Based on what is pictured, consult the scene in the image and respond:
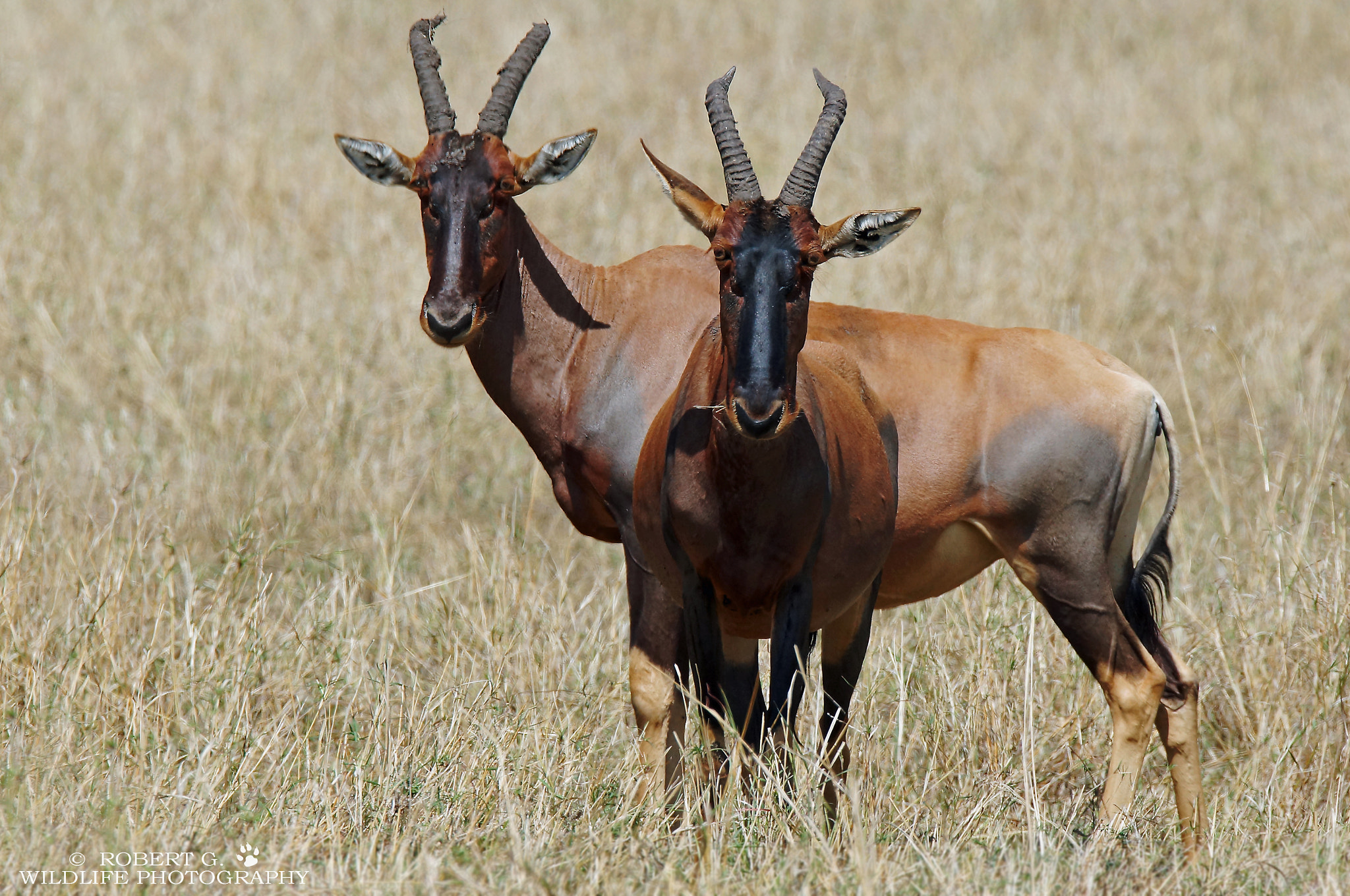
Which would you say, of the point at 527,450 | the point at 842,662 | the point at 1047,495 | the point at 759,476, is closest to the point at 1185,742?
the point at 1047,495

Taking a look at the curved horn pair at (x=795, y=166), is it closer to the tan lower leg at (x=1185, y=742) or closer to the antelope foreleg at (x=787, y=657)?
the antelope foreleg at (x=787, y=657)

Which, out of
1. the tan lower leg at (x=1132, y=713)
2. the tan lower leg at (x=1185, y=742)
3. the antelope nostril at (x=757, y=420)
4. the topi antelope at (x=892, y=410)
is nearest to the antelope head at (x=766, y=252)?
the antelope nostril at (x=757, y=420)

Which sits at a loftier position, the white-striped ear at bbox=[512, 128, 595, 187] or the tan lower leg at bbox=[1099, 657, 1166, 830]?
the white-striped ear at bbox=[512, 128, 595, 187]

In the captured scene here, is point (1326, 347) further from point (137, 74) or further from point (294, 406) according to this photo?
point (137, 74)

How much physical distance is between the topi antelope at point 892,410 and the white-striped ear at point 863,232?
928mm

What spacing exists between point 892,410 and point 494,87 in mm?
2157

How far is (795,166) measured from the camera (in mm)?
4926

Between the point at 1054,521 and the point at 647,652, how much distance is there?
5.71 feet

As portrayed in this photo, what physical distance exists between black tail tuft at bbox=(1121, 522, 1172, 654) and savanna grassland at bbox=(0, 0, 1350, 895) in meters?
0.43

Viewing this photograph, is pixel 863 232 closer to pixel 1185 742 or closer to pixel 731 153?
pixel 731 153

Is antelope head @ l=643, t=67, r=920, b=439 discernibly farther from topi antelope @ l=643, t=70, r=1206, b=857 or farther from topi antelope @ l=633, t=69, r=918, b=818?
topi antelope @ l=643, t=70, r=1206, b=857

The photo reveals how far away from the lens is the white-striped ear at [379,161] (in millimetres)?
6348

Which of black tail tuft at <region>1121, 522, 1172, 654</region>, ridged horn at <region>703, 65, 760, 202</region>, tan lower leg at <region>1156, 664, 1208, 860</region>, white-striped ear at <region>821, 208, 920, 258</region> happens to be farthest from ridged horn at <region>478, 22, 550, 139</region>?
tan lower leg at <region>1156, 664, 1208, 860</region>

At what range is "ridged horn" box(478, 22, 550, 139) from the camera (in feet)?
20.9
